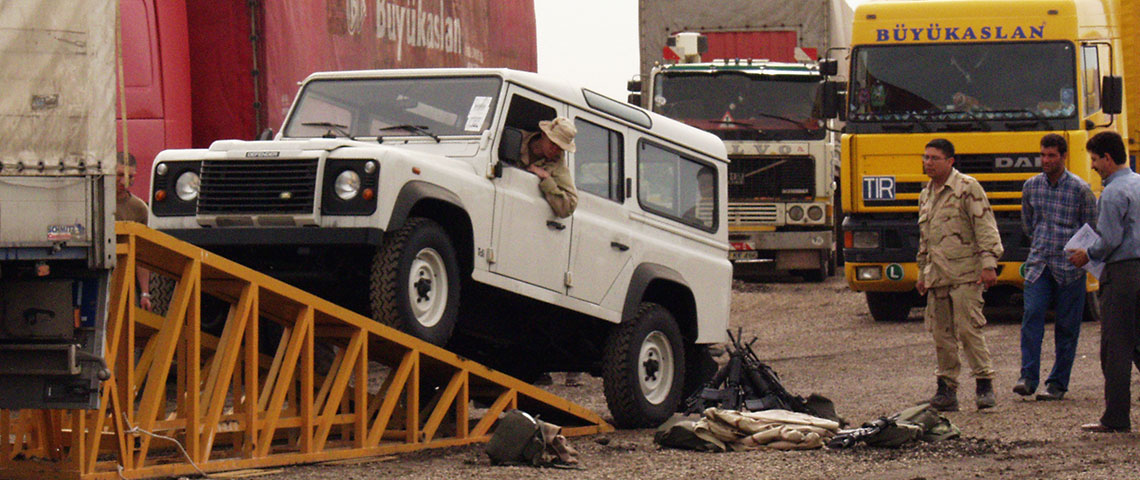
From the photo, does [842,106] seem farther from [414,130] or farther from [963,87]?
[414,130]

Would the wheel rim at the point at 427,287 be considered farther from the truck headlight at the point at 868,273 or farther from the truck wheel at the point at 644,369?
the truck headlight at the point at 868,273

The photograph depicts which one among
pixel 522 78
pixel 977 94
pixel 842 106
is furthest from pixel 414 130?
pixel 977 94

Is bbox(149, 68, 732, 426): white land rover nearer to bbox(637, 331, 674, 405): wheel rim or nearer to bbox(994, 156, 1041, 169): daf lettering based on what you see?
bbox(637, 331, 674, 405): wheel rim

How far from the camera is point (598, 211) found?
410 inches

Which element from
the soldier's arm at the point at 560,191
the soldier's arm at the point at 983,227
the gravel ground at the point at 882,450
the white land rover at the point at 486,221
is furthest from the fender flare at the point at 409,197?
the soldier's arm at the point at 983,227

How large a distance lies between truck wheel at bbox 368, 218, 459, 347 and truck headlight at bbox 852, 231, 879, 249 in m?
9.22

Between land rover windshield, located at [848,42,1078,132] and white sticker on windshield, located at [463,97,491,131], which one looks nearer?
white sticker on windshield, located at [463,97,491,131]

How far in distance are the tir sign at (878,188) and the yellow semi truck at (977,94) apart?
0.01m

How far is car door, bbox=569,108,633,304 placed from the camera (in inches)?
400

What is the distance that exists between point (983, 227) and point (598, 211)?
8.35ft

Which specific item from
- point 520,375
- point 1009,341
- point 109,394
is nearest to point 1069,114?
point 1009,341

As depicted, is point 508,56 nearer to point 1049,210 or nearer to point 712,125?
point 712,125

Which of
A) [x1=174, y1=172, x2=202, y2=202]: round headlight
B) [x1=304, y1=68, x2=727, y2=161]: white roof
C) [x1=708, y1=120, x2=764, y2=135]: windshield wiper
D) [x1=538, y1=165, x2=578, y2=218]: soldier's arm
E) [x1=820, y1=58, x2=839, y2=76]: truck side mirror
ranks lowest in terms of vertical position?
[x1=538, y1=165, x2=578, y2=218]: soldier's arm

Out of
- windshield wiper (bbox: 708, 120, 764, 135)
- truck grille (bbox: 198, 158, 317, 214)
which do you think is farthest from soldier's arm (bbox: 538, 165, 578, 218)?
windshield wiper (bbox: 708, 120, 764, 135)
